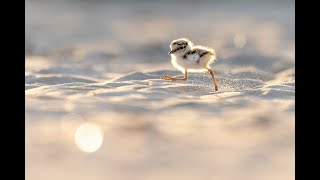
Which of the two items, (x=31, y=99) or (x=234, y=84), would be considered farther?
(x=234, y=84)
